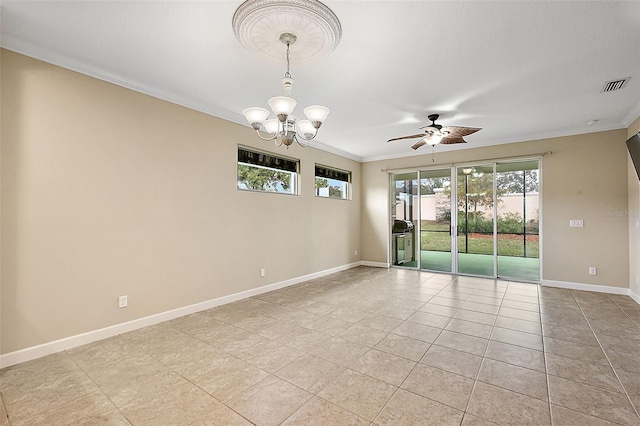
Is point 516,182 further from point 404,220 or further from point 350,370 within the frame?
point 350,370

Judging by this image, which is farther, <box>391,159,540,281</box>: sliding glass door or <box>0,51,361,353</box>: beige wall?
<box>391,159,540,281</box>: sliding glass door

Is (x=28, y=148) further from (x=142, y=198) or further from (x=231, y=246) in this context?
(x=231, y=246)

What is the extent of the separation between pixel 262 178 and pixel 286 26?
2.99 metres

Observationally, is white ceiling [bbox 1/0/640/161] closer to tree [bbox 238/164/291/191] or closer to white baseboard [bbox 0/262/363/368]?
tree [bbox 238/164/291/191]

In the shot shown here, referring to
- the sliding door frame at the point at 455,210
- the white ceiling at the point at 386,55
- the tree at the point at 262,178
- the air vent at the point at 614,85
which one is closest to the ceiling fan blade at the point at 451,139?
the white ceiling at the point at 386,55

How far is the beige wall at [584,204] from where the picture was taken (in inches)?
182

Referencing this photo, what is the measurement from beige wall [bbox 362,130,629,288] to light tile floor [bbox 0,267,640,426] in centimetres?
117

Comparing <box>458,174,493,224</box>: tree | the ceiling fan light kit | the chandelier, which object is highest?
the ceiling fan light kit

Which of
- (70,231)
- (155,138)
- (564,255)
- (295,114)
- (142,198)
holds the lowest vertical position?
(564,255)

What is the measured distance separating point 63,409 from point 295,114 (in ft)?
12.5

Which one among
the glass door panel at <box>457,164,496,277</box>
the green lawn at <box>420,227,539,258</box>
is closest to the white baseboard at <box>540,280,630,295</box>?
the green lawn at <box>420,227,539,258</box>

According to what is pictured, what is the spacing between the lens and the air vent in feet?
10.2

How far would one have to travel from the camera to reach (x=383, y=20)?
218 cm

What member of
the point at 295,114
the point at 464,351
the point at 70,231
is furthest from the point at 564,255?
the point at 70,231
